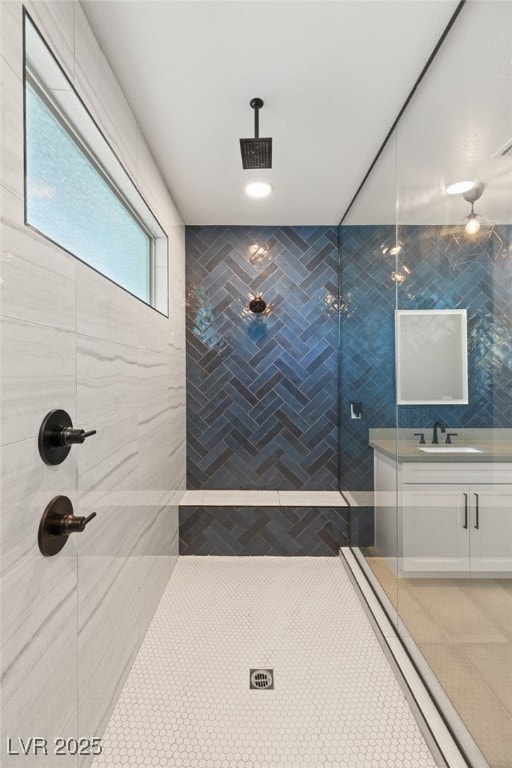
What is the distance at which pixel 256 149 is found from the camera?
183cm

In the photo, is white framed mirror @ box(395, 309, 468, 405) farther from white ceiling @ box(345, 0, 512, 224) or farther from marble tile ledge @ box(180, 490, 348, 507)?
marble tile ledge @ box(180, 490, 348, 507)

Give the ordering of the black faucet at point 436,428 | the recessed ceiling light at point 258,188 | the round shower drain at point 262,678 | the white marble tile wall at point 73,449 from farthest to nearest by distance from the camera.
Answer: the recessed ceiling light at point 258,188 < the round shower drain at point 262,678 < the black faucet at point 436,428 < the white marble tile wall at point 73,449

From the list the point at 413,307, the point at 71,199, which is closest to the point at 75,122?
the point at 71,199

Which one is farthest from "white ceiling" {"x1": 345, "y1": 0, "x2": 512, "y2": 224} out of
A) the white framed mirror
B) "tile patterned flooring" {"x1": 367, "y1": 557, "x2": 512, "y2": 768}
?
"tile patterned flooring" {"x1": 367, "y1": 557, "x2": 512, "y2": 768}

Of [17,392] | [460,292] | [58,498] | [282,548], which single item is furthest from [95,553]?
[282,548]

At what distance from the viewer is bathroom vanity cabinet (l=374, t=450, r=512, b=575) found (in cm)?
112

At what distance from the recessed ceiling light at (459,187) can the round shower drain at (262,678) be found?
2127 millimetres

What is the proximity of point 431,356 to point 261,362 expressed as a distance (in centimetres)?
188

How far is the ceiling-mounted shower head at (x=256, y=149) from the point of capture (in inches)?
70.1

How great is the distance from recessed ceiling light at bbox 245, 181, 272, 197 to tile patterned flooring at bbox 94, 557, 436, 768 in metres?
2.65

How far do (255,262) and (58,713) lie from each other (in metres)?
3.08

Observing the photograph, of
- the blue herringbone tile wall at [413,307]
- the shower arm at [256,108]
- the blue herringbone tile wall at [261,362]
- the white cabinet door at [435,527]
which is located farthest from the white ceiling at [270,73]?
the white cabinet door at [435,527]

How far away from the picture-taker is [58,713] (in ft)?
3.76

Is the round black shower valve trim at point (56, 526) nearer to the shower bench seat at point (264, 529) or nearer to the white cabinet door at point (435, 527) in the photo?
the white cabinet door at point (435, 527)
